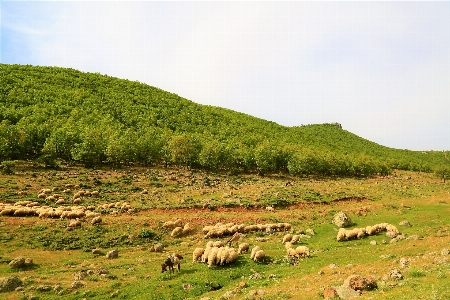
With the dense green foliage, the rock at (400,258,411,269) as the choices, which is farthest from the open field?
the dense green foliage

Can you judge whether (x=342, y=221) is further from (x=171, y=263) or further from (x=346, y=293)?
(x=346, y=293)

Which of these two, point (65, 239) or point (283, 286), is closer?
point (283, 286)

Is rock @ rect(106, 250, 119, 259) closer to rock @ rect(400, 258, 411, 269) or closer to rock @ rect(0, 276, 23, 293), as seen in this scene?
rock @ rect(0, 276, 23, 293)

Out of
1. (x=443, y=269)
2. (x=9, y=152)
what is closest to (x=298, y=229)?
(x=443, y=269)

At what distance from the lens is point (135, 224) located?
39.2m

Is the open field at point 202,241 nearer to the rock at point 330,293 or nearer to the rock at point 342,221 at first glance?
the rock at point 330,293

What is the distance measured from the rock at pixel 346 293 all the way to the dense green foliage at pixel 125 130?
67.8 m

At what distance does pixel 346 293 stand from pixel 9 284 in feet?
75.8

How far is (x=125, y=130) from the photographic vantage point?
319 ft

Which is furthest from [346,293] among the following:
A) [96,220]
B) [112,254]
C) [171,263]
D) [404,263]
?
[96,220]

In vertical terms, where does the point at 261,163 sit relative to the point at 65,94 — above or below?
below

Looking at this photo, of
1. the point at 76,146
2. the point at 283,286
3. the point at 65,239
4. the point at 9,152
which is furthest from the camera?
the point at 76,146

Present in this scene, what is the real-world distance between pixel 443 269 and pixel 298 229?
2249 cm

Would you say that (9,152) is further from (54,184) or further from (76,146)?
(54,184)
